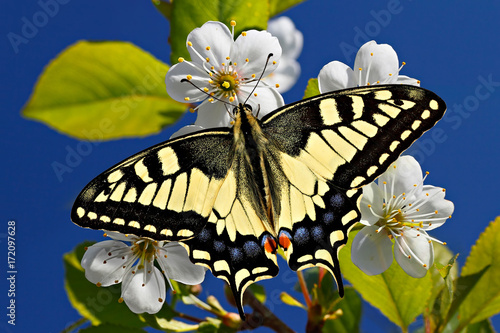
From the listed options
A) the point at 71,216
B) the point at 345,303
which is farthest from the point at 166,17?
the point at 345,303

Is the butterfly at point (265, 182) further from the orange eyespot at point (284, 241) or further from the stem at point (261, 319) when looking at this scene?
the stem at point (261, 319)

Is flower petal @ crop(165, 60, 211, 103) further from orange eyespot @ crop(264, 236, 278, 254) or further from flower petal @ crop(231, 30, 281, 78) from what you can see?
orange eyespot @ crop(264, 236, 278, 254)

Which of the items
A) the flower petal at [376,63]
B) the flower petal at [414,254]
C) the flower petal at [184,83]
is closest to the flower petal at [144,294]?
the flower petal at [184,83]

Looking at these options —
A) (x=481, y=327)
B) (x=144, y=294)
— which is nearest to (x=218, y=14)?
(x=144, y=294)

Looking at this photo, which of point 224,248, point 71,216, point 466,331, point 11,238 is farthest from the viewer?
point 11,238

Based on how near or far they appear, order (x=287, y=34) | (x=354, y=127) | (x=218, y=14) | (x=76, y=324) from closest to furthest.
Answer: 1. (x=354, y=127)
2. (x=218, y=14)
3. (x=76, y=324)
4. (x=287, y=34)

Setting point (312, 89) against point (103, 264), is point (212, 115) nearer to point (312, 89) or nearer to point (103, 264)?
point (312, 89)

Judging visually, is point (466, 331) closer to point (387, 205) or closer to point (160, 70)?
point (387, 205)
